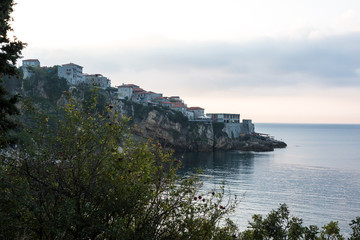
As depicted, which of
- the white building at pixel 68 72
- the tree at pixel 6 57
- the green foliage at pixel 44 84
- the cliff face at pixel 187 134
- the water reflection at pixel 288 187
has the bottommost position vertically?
the water reflection at pixel 288 187

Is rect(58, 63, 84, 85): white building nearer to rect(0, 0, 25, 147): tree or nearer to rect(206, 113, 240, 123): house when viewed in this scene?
rect(206, 113, 240, 123): house

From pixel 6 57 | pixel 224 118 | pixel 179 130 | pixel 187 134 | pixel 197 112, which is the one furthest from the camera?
pixel 197 112

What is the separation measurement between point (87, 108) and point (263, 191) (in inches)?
2291

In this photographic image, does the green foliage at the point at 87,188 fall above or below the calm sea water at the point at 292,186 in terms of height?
above

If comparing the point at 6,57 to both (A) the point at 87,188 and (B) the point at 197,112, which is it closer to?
(A) the point at 87,188

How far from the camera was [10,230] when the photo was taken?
9336 mm

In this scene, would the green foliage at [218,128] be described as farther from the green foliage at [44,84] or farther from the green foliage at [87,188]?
the green foliage at [87,188]

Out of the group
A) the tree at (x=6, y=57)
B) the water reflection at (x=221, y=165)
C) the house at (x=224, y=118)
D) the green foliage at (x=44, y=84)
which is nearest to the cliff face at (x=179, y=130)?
the green foliage at (x=44, y=84)

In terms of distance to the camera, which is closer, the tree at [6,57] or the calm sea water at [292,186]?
the tree at [6,57]

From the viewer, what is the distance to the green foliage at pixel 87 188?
954cm

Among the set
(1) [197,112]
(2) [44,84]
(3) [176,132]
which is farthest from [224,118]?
(2) [44,84]

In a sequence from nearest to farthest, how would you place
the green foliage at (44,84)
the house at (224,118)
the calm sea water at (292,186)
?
1. the calm sea water at (292,186)
2. the green foliage at (44,84)
3. the house at (224,118)

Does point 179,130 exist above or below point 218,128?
below

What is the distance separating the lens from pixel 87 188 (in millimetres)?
10523
